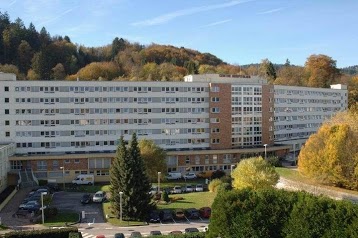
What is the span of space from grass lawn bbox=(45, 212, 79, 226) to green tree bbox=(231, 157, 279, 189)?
1698 cm

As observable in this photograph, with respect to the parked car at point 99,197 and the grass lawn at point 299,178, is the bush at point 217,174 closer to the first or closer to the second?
the grass lawn at point 299,178

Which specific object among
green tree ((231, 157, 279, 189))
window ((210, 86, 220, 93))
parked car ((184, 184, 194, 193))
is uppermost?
window ((210, 86, 220, 93))

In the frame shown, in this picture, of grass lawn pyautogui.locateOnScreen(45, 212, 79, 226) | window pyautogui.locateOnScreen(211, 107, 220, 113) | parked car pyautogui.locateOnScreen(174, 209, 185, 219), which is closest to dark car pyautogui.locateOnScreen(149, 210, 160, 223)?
parked car pyautogui.locateOnScreen(174, 209, 185, 219)

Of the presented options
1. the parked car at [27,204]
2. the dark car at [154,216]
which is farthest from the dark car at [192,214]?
the parked car at [27,204]

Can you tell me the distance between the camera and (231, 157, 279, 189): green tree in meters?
44.5

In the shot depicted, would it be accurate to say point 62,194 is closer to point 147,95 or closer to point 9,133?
point 9,133

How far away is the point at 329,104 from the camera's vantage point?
96.9m

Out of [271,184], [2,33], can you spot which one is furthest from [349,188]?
[2,33]

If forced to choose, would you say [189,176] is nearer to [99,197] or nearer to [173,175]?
[173,175]

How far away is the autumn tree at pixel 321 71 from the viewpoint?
114188 mm

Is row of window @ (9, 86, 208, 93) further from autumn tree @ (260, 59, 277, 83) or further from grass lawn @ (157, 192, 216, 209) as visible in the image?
autumn tree @ (260, 59, 277, 83)

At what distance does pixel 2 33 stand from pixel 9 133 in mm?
61230

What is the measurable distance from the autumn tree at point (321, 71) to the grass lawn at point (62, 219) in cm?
8417

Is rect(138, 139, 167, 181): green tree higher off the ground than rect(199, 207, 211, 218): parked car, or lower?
higher
